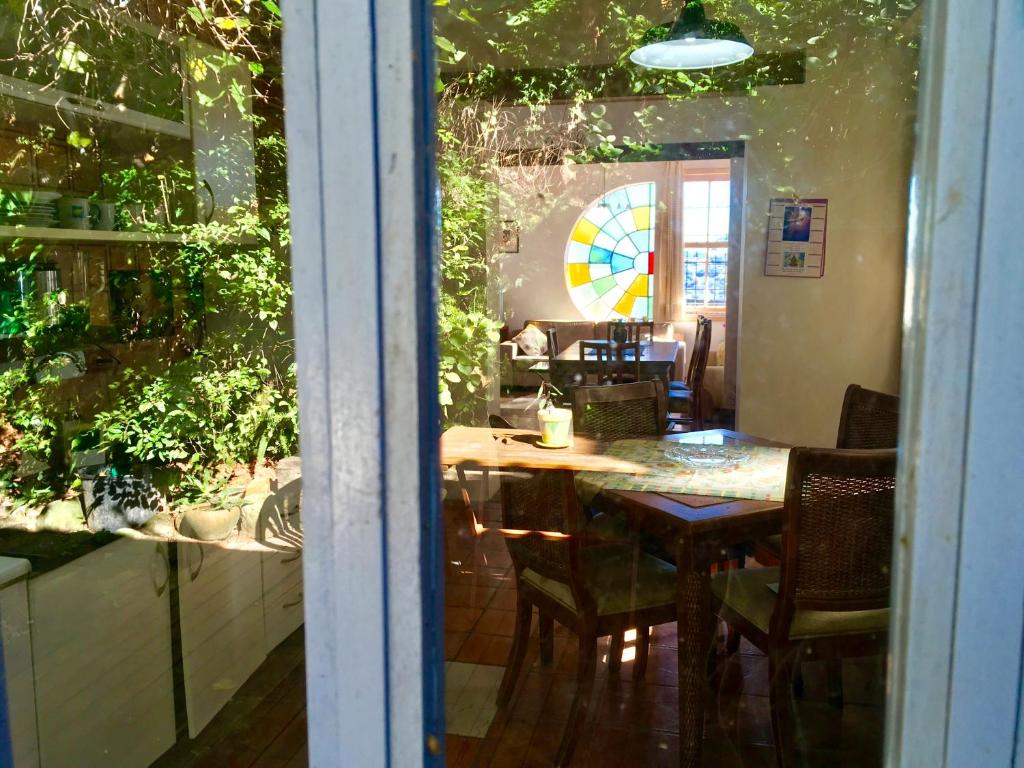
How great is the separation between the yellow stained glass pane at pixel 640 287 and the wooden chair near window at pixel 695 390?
43cm

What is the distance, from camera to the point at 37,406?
50.6 inches

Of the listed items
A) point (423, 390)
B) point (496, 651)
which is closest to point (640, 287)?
point (496, 651)

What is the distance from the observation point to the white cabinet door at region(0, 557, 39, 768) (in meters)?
1.04

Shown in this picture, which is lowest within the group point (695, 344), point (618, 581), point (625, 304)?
point (618, 581)

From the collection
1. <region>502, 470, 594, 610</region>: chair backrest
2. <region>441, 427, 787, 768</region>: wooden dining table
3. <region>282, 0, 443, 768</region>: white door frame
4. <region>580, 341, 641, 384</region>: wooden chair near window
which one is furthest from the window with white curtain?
<region>282, 0, 443, 768</region>: white door frame

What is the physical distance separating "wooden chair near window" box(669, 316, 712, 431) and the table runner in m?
0.56

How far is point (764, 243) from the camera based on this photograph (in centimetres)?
259

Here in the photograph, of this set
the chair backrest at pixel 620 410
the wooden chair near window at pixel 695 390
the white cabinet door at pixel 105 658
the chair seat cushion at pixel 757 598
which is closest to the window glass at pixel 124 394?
the white cabinet door at pixel 105 658

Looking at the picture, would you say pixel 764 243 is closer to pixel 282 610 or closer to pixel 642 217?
pixel 642 217

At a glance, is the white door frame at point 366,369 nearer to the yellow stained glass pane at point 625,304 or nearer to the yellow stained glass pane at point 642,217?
the yellow stained glass pane at point 625,304

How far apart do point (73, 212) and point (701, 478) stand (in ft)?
4.48

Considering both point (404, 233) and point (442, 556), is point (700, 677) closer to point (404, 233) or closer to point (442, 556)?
point (442, 556)

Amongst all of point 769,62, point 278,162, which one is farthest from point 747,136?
point 278,162

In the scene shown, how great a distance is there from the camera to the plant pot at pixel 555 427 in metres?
1.85
